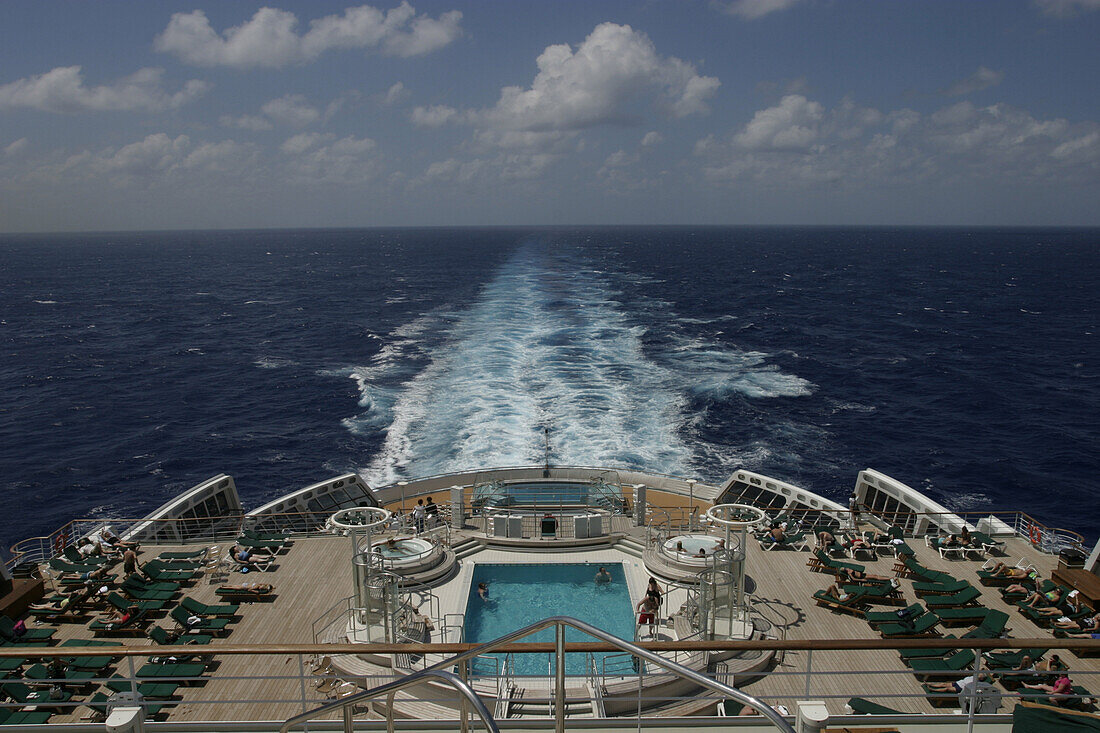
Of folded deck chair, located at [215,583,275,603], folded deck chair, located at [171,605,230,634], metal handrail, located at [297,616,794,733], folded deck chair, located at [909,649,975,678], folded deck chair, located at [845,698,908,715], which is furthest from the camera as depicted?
folded deck chair, located at [215,583,275,603]

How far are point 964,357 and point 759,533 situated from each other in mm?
59999

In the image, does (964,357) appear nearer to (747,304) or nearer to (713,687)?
(747,304)

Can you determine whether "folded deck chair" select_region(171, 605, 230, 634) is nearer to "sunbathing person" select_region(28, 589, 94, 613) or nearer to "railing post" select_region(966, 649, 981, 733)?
"sunbathing person" select_region(28, 589, 94, 613)

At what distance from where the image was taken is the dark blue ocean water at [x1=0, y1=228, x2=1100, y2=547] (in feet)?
137

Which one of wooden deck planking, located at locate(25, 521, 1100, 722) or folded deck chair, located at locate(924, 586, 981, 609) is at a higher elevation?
folded deck chair, located at locate(924, 586, 981, 609)

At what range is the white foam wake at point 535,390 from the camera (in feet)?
132

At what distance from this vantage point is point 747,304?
Answer: 105 meters

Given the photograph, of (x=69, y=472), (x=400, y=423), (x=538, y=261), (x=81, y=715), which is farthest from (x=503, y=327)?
(x=538, y=261)

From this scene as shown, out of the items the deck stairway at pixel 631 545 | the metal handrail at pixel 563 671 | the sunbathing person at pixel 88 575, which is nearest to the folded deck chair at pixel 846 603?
the deck stairway at pixel 631 545

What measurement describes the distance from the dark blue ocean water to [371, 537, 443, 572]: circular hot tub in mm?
17145

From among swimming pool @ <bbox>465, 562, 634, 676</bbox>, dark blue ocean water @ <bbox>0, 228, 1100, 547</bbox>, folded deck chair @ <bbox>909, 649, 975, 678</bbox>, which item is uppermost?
folded deck chair @ <bbox>909, 649, 975, 678</bbox>

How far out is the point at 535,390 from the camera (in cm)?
5009

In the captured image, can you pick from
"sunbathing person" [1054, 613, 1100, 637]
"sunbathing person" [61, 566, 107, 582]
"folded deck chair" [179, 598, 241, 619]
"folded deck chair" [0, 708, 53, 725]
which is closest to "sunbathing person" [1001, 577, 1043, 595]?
"sunbathing person" [1054, 613, 1100, 637]

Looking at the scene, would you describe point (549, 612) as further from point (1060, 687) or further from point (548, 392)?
point (548, 392)
